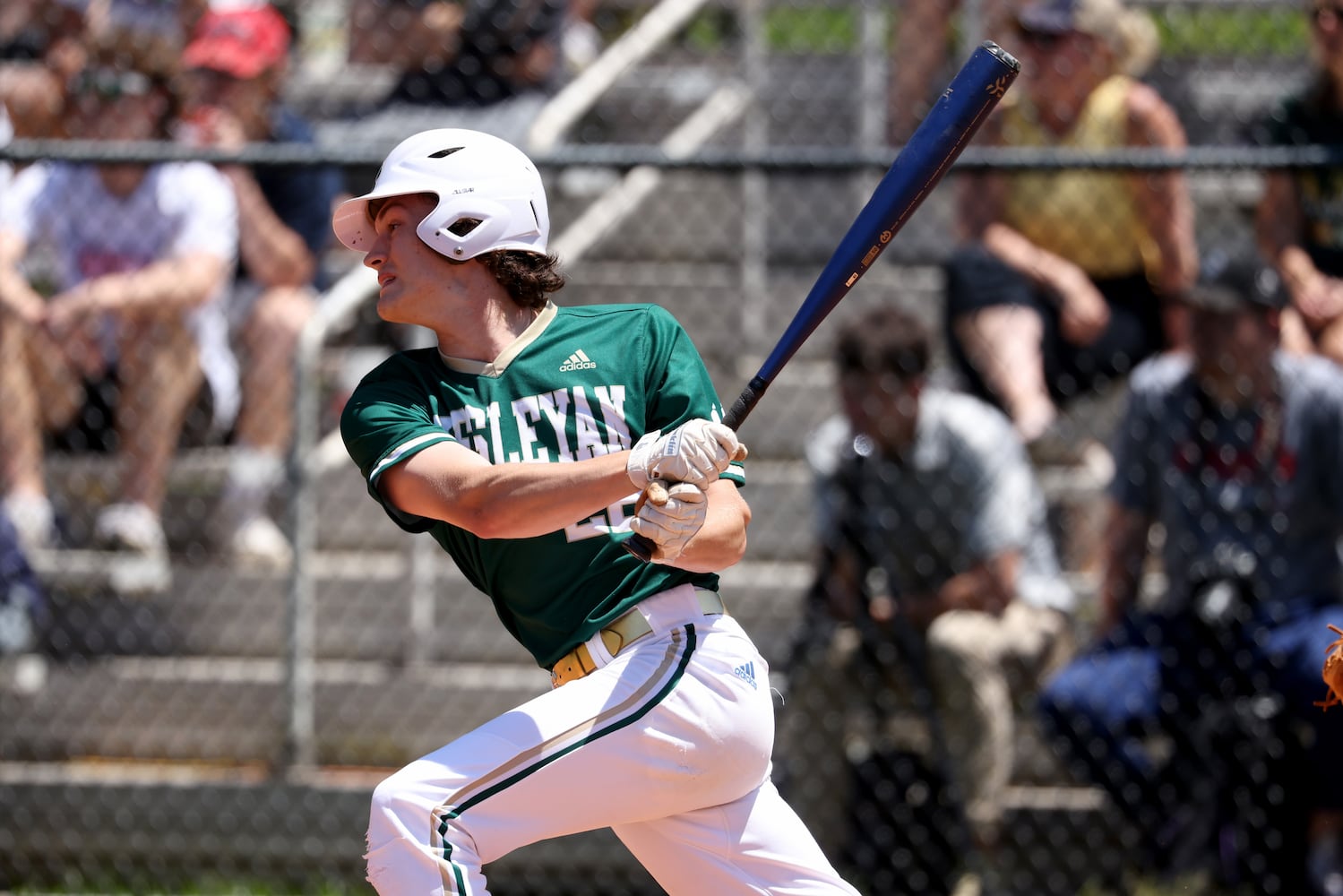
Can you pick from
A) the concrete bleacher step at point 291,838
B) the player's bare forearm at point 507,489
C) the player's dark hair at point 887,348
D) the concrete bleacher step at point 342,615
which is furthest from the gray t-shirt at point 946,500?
the player's bare forearm at point 507,489

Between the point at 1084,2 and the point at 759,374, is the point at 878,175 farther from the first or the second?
the point at 759,374

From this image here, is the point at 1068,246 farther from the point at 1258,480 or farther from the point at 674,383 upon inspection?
the point at 674,383

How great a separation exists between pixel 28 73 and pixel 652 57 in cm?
313

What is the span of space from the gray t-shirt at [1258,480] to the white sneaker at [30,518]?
3450 millimetres

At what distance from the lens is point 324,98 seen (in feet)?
25.4

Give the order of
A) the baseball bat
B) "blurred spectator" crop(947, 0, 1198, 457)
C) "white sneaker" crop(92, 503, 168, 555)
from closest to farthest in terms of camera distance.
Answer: the baseball bat
"white sneaker" crop(92, 503, 168, 555)
"blurred spectator" crop(947, 0, 1198, 457)

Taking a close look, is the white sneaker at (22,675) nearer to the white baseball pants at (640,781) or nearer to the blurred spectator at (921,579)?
the blurred spectator at (921,579)

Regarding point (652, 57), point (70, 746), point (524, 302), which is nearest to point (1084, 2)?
point (652, 57)

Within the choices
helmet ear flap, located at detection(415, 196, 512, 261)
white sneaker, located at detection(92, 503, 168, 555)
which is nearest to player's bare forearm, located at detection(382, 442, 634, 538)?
helmet ear flap, located at detection(415, 196, 512, 261)

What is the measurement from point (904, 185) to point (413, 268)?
34.0 inches

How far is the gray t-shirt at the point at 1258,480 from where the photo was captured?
4.73 metres

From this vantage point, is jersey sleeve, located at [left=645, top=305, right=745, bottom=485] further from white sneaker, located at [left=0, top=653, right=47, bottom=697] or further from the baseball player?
white sneaker, located at [left=0, top=653, right=47, bottom=697]

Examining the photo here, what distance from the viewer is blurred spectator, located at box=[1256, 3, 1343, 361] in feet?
16.8

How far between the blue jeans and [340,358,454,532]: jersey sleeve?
2.43 metres
